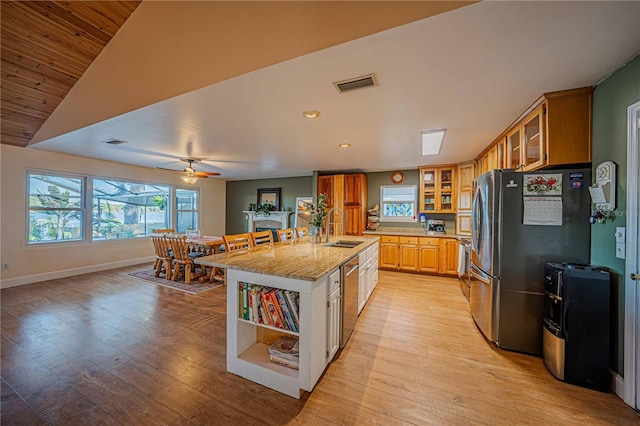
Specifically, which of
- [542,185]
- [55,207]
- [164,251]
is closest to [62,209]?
[55,207]

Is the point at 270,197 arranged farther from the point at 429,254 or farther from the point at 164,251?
the point at 429,254

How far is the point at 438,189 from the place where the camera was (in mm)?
5191

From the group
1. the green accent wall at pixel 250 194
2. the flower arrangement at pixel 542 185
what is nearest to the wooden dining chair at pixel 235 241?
the flower arrangement at pixel 542 185

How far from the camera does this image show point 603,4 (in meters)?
1.18

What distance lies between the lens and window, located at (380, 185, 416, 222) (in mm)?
5676

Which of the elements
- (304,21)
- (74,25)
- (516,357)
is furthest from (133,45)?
(516,357)

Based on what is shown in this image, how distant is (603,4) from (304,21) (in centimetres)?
154

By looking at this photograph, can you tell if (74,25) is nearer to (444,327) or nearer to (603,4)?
(603,4)

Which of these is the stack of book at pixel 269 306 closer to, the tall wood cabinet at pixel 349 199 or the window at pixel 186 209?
the tall wood cabinet at pixel 349 199

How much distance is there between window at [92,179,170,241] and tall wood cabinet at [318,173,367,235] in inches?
184

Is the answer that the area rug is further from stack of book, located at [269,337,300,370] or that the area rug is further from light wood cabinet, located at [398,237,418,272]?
light wood cabinet, located at [398,237,418,272]

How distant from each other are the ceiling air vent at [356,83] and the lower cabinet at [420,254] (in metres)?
3.84

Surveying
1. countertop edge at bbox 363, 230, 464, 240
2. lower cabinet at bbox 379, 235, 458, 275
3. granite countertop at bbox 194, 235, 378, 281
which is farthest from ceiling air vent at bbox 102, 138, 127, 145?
lower cabinet at bbox 379, 235, 458, 275

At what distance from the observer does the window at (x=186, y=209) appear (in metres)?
6.94
